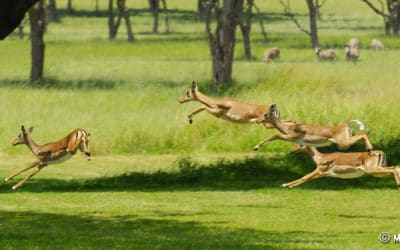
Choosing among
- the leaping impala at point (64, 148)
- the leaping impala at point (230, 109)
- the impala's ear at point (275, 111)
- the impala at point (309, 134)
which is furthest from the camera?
the leaping impala at point (230, 109)

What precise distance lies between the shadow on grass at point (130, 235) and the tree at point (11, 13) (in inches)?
103

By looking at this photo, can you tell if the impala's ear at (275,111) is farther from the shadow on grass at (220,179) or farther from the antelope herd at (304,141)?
the shadow on grass at (220,179)

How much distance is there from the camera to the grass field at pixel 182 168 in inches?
668

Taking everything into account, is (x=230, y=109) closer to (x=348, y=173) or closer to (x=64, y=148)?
(x=348, y=173)

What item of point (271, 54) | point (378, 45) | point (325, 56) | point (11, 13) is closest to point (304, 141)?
point (11, 13)

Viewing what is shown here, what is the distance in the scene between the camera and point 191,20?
93.9m

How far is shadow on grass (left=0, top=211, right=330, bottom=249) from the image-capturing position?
15.6 metres

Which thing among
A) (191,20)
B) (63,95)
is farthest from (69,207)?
(191,20)

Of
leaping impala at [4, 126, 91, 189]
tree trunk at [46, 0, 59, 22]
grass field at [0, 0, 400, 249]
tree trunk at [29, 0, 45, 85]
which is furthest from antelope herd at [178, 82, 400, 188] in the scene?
tree trunk at [46, 0, 59, 22]

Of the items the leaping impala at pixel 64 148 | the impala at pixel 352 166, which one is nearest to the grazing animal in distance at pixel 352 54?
the leaping impala at pixel 64 148

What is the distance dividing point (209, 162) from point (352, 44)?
1238 inches

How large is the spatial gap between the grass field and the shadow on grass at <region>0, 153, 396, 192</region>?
34 millimetres

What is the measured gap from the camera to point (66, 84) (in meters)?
40.8

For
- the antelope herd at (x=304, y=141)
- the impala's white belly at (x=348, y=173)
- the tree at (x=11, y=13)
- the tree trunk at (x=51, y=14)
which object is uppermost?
the tree at (x=11, y=13)
